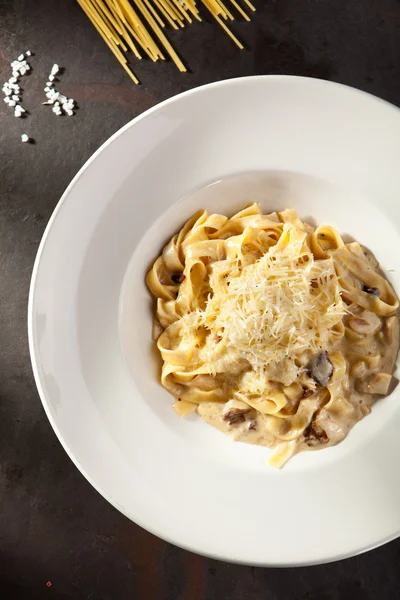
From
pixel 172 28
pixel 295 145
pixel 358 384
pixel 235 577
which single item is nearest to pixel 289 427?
pixel 358 384

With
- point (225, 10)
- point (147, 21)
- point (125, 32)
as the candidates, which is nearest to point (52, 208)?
point (125, 32)

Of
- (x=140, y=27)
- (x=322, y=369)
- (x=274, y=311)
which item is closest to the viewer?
(x=274, y=311)

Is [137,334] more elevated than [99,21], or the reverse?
[99,21]

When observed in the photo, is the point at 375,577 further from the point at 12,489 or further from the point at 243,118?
the point at 243,118

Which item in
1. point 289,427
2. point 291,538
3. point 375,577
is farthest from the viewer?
point 375,577

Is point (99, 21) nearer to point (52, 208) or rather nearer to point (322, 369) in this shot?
point (52, 208)

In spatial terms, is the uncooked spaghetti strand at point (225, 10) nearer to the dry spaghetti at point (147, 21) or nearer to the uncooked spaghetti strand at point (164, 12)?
the dry spaghetti at point (147, 21)

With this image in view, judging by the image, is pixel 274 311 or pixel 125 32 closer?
Answer: pixel 274 311
